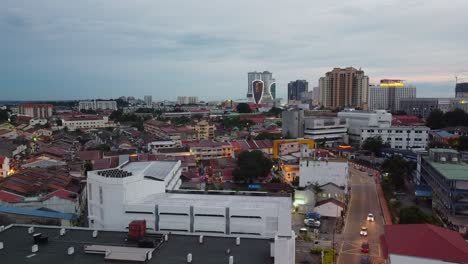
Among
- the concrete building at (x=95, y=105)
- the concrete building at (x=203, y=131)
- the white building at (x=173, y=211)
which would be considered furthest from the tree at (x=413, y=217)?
the concrete building at (x=95, y=105)

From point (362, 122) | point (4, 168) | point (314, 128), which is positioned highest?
point (362, 122)

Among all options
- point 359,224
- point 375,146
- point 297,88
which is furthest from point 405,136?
point 297,88

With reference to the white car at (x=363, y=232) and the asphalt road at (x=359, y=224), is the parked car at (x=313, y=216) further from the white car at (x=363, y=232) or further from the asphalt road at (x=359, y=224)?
the white car at (x=363, y=232)

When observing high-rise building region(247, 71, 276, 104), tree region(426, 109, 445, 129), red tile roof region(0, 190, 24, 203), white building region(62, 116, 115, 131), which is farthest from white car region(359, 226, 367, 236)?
high-rise building region(247, 71, 276, 104)

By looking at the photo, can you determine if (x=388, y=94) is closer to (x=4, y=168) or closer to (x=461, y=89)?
(x=461, y=89)

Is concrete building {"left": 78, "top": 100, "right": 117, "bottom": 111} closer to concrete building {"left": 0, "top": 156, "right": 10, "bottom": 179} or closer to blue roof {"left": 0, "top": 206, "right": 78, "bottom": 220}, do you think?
concrete building {"left": 0, "top": 156, "right": 10, "bottom": 179}

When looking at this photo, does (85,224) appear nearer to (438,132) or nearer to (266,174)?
(266,174)
